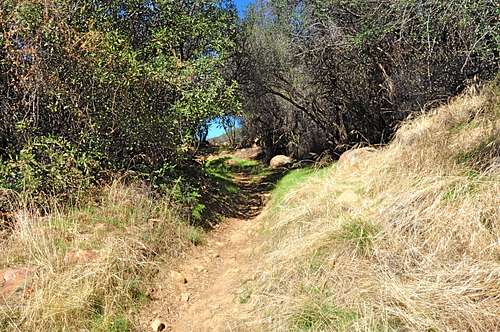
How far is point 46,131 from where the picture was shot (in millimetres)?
7141

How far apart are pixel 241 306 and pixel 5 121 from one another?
4885mm

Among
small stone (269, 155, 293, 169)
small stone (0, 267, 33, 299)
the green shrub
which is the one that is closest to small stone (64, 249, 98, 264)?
small stone (0, 267, 33, 299)

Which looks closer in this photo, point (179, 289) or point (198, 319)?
point (198, 319)

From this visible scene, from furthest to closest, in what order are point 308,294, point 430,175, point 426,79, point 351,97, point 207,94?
1. point 351,97
2. point 426,79
3. point 207,94
4. point 430,175
5. point 308,294

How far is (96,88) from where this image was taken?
7344 mm

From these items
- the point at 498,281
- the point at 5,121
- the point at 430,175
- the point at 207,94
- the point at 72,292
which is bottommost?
the point at 498,281

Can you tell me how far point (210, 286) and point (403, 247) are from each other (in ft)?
8.94

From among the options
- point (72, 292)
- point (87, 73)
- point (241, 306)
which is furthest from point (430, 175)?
point (87, 73)

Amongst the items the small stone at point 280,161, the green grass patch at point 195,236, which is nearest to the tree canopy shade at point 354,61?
the small stone at point 280,161

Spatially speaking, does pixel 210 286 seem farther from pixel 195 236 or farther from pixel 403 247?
pixel 403 247

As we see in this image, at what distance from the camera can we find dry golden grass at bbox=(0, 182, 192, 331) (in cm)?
438

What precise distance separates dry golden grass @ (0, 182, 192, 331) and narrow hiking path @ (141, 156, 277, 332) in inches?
9.9

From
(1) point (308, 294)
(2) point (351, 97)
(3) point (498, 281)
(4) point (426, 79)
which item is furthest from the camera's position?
(2) point (351, 97)

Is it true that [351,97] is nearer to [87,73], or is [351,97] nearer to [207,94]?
[207,94]
